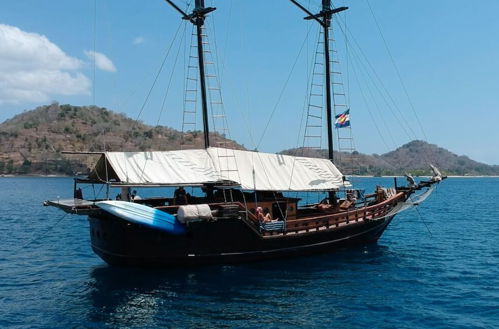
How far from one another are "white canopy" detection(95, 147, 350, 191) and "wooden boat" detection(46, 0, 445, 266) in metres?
0.05

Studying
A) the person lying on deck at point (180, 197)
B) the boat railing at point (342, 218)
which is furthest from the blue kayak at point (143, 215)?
the boat railing at point (342, 218)

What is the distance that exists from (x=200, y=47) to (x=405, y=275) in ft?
52.7

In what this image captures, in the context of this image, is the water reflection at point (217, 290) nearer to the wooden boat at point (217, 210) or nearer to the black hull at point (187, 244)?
the black hull at point (187, 244)

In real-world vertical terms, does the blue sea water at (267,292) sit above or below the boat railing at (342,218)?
below

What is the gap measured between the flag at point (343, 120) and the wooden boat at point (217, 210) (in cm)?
301

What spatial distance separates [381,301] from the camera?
18.3m

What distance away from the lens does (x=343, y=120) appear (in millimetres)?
31109

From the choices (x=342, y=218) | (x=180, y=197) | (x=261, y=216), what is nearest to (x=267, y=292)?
(x=261, y=216)

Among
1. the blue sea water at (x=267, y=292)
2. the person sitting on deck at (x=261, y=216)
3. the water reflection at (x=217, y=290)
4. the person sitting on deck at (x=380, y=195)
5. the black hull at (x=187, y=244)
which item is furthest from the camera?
the person sitting on deck at (x=380, y=195)

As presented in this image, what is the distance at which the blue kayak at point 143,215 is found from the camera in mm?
19047

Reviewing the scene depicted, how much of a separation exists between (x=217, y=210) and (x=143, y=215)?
3622 mm

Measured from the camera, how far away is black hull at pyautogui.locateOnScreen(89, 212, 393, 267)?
829 inches

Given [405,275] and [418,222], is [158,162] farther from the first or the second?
[418,222]

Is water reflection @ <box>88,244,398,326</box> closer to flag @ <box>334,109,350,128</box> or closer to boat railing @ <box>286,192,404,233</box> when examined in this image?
boat railing @ <box>286,192,404,233</box>
